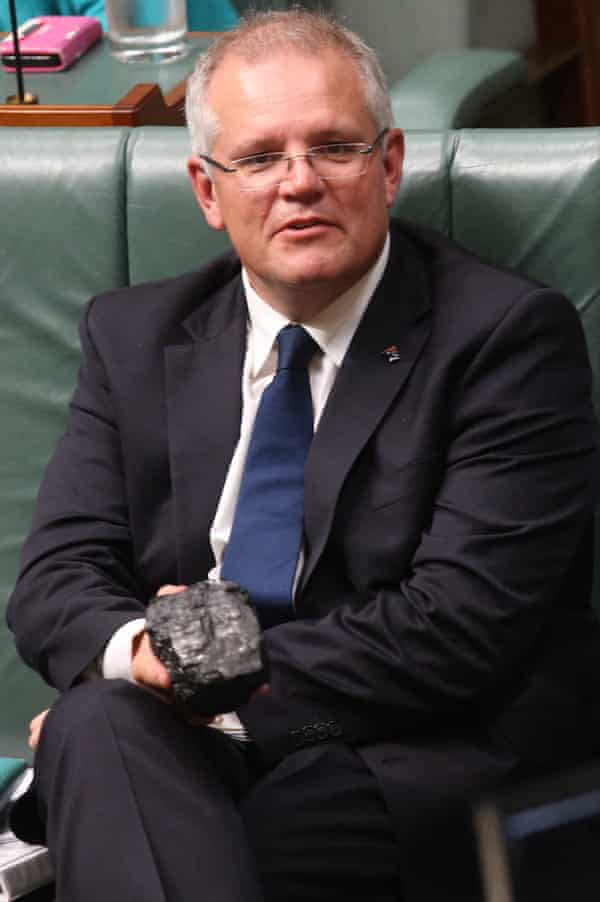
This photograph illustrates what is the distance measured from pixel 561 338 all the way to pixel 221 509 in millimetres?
457

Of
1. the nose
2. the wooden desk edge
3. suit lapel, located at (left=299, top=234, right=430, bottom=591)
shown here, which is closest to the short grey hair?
the nose

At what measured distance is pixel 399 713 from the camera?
5.59 feet

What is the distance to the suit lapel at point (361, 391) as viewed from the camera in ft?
5.87

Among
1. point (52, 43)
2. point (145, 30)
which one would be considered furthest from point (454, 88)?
point (52, 43)

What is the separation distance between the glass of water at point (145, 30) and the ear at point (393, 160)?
1.09m

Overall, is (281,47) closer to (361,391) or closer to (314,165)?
(314,165)

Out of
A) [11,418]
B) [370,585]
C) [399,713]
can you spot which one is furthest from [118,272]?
[399,713]

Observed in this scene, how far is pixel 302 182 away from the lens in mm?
1761

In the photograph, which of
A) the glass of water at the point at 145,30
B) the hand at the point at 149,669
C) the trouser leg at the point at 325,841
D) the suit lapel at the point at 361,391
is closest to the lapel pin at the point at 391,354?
the suit lapel at the point at 361,391

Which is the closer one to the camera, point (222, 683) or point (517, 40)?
point (222, 683)

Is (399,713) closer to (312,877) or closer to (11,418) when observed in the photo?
(312,877)

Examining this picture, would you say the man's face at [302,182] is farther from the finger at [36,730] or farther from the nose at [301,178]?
the finger at [36,730]

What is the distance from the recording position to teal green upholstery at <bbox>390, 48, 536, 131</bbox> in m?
2.56

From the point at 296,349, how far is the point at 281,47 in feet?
1.16
